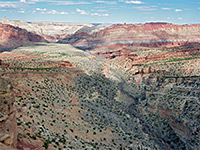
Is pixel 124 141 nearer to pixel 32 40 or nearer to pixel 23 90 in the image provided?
pixel 23 90

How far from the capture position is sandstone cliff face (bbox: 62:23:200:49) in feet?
543

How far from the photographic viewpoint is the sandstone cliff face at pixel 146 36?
16562 centimetres

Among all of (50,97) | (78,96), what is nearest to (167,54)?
(78,96)

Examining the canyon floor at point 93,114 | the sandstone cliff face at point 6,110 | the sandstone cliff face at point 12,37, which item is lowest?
the canyon floor at point 93,114

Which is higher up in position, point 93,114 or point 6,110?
point 6,110

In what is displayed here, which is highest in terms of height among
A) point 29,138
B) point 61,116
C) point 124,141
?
point 29,138

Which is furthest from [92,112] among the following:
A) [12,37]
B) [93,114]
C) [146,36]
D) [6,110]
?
[146,36]

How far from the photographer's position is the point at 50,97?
29453 millimetres

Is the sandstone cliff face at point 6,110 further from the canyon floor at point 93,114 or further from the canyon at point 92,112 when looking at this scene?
the canyon floor at point 93,114

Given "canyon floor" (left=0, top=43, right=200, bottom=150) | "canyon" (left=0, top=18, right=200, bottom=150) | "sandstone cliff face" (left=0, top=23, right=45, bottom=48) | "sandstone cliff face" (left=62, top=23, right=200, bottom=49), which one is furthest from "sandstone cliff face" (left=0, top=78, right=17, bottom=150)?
"sandstone cliff face" (left=62, top=23, right=200, bottom=49)

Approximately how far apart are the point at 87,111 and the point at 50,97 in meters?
5.28

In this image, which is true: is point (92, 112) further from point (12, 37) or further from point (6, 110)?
point (12, 37)

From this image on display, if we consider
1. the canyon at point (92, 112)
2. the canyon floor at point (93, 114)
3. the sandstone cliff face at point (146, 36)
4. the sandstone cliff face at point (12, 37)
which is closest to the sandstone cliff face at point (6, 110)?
the canyon at point (92, 112)

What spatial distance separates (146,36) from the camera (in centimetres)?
17088
